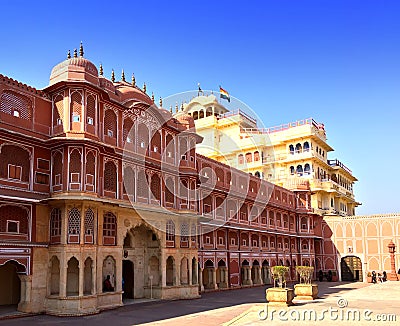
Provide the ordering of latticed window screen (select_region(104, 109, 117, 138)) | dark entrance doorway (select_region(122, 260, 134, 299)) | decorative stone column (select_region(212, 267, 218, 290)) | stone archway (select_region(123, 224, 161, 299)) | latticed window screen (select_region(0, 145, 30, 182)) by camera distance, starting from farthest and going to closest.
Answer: decorative stone column (select_region(212, 267, 218, 290)) < dark entrance doorway (select_region(122, 260, 134, 299)) < stone archway (select_region(123, 224, 161, 299)) < latticed window screen (select_region(104, 109, 117, 138)) < latticed window screen (select_region(0, 145, 30, 182))

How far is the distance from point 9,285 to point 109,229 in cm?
602

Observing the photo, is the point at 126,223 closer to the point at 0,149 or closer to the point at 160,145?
the point at 160,145

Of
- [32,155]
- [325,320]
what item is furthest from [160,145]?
[325,320]

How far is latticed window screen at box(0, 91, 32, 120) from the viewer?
20.5 metres

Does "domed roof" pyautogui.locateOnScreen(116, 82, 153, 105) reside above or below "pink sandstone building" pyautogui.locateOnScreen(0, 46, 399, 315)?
above

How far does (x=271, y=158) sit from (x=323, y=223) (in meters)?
10.6

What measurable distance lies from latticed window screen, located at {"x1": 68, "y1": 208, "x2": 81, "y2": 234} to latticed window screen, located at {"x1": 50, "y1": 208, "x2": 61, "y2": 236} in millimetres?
639

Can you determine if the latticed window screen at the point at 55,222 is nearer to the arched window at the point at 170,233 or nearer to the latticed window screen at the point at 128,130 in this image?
the latticed window screen at the point at 128,130

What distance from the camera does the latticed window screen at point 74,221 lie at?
69.7 ft

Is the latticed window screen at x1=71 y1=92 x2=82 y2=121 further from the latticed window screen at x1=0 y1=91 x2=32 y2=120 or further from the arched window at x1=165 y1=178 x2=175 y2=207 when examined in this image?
the arched window at x1=165 y1=178 x2=175 y2=207

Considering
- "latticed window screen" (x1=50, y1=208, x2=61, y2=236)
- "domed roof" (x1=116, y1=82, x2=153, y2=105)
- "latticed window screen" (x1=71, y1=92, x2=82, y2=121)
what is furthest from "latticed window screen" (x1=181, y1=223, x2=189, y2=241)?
"latticed window screen" (x1=71, y1=92, x2=82, y2=121)

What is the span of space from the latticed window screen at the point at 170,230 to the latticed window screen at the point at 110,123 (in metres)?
7.09

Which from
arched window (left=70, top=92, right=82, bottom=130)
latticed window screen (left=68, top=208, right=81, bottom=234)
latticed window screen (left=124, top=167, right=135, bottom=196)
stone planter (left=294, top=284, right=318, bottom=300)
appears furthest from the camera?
stone planter (left=294, top=284, right=318, bottom=300)

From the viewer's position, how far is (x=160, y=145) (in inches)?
1126
